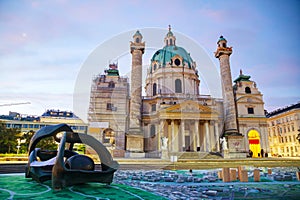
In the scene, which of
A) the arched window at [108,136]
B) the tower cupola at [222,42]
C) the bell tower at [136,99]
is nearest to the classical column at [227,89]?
the tower cupola at [222,42]

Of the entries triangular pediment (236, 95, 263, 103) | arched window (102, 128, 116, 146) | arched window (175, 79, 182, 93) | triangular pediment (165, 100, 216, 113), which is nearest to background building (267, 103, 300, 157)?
triangular pediment (236, 95, 263, 103)

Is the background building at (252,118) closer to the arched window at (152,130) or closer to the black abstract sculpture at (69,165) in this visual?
the arched window at (152,130)

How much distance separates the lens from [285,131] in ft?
163

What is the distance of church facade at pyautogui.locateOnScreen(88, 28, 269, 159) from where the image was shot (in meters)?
31.4

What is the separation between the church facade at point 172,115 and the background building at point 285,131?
1119 centimetres

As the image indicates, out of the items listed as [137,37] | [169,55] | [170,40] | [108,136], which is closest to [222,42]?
[169,55]

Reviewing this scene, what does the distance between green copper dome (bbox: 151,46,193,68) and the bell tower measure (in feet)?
39.4

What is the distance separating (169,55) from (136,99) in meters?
19.7

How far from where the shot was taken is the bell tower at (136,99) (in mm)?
29062

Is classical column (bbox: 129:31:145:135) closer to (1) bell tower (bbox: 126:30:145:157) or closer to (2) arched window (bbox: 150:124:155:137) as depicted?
(1) bell tower (bbox: 126:30:145:157)

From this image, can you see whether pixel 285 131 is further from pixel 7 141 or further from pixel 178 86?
pixel 7 141

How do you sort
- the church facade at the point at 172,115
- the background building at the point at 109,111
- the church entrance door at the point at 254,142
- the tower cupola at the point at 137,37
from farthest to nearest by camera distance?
the church entrance door at the point at 254,142 → the tower cupola at the point at 137,37 → the background building at the point at 109,111 → the church facade at the point at 172,115

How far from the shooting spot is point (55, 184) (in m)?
6.90

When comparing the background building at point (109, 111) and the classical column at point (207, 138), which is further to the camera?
the background building at point (109, 111)
